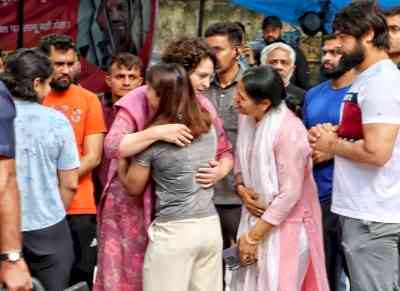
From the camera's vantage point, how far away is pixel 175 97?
379 centimetres

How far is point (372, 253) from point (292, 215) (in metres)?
0.50

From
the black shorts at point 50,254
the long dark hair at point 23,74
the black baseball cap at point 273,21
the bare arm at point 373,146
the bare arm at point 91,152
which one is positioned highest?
the black baseball cap at point 273,21

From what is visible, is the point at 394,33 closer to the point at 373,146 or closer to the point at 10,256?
the point at 373,146

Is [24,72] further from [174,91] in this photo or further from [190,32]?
[190,32]

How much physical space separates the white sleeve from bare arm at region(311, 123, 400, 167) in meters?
0.03

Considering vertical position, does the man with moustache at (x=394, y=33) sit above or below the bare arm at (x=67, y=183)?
above

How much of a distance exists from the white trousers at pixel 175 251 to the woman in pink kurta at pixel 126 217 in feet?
0.34

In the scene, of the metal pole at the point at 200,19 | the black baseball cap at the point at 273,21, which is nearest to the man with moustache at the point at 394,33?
the black baseball cap at the point at 273,21

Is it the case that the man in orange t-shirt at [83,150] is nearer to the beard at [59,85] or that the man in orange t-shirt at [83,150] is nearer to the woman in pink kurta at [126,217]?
the beard at [59,85]

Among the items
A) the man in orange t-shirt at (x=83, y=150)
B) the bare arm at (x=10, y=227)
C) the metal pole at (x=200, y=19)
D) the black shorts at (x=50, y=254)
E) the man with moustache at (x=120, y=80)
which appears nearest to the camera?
the bare arm at (x=10, y=227)

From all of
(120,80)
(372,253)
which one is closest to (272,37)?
(120,80)

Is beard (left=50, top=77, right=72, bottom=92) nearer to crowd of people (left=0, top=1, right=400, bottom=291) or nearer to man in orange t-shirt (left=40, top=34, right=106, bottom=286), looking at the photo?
man in orange t-shirt (left=40, top=34, right=106, bottom=286)

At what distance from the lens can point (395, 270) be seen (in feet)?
13.2

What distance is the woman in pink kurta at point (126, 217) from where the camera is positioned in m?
3.93
